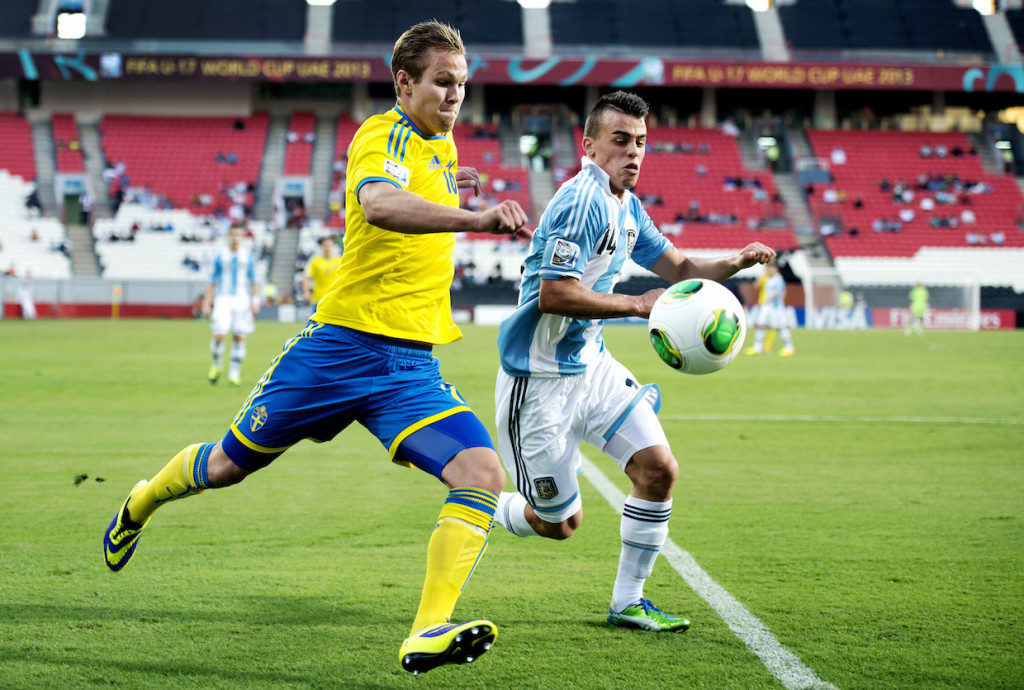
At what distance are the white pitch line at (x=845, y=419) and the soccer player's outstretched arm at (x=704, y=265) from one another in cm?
622

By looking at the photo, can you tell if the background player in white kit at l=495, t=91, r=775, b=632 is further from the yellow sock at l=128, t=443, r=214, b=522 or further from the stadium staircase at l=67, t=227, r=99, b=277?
the stadium staircase at l=67, t=227, r=99, b=277

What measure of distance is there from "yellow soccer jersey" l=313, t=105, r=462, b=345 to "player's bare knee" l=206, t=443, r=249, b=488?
2.28 ft

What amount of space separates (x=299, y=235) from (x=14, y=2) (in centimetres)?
2049

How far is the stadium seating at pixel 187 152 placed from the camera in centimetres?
4462

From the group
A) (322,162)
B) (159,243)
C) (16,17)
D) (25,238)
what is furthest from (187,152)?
(16,17)

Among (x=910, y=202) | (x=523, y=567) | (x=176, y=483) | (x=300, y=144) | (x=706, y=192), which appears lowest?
→ (x=523, y=567)

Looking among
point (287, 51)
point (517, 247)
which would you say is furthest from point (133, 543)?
point (287, 51)

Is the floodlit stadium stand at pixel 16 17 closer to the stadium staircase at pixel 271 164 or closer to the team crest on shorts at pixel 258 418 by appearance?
the stadium staircase at pixel 271 164

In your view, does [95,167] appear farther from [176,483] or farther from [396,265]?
[396,265]

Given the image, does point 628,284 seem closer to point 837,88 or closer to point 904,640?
point 837,88

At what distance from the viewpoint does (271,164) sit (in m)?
46.6

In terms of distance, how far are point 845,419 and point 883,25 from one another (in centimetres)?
4574

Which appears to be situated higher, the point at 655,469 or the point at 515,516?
the point at 655,469

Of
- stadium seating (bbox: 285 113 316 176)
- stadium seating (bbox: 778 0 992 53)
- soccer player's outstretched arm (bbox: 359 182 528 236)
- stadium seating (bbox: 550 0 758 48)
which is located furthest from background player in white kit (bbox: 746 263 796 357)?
stadium seating (bbox: 778 0 992 53)
